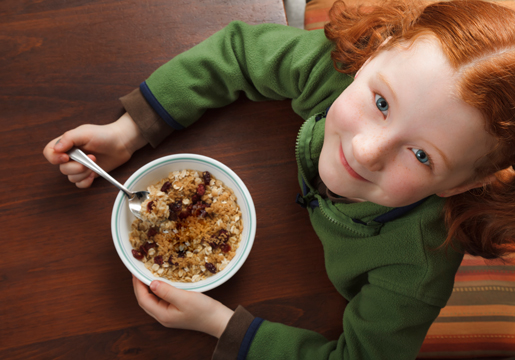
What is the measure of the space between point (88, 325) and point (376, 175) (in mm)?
696

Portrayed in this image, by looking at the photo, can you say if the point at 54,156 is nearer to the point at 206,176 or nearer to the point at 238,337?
the point at 206,176

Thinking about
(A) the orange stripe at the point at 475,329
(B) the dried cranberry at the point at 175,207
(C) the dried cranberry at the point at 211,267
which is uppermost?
(B) the dried cranberry at the point at 175,207

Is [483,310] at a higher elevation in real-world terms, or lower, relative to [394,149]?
lower

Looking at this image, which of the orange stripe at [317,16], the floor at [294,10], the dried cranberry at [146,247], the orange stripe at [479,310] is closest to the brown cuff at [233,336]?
the dried cranberry at [146,247]

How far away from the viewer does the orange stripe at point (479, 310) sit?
0.91 m

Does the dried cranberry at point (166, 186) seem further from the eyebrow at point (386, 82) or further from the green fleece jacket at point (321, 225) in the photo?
the eyebrow at point (386, 82)

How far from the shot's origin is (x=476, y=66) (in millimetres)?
438

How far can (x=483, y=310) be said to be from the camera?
36.1 inches

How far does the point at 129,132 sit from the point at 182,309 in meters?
0.43

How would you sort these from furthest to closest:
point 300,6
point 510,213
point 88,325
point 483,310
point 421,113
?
point 300,6 < point 483,310 < point 88,325 < point 510,213 < point 421,113

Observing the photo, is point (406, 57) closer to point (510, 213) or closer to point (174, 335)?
point (510, 213)

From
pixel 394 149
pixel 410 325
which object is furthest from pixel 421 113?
pixel 410 325

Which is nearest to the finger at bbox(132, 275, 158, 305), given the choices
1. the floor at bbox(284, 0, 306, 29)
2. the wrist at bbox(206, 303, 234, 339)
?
the wrist at bbox(206, 303, 234, 339)

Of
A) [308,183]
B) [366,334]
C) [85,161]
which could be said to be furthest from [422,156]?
[85,161]
